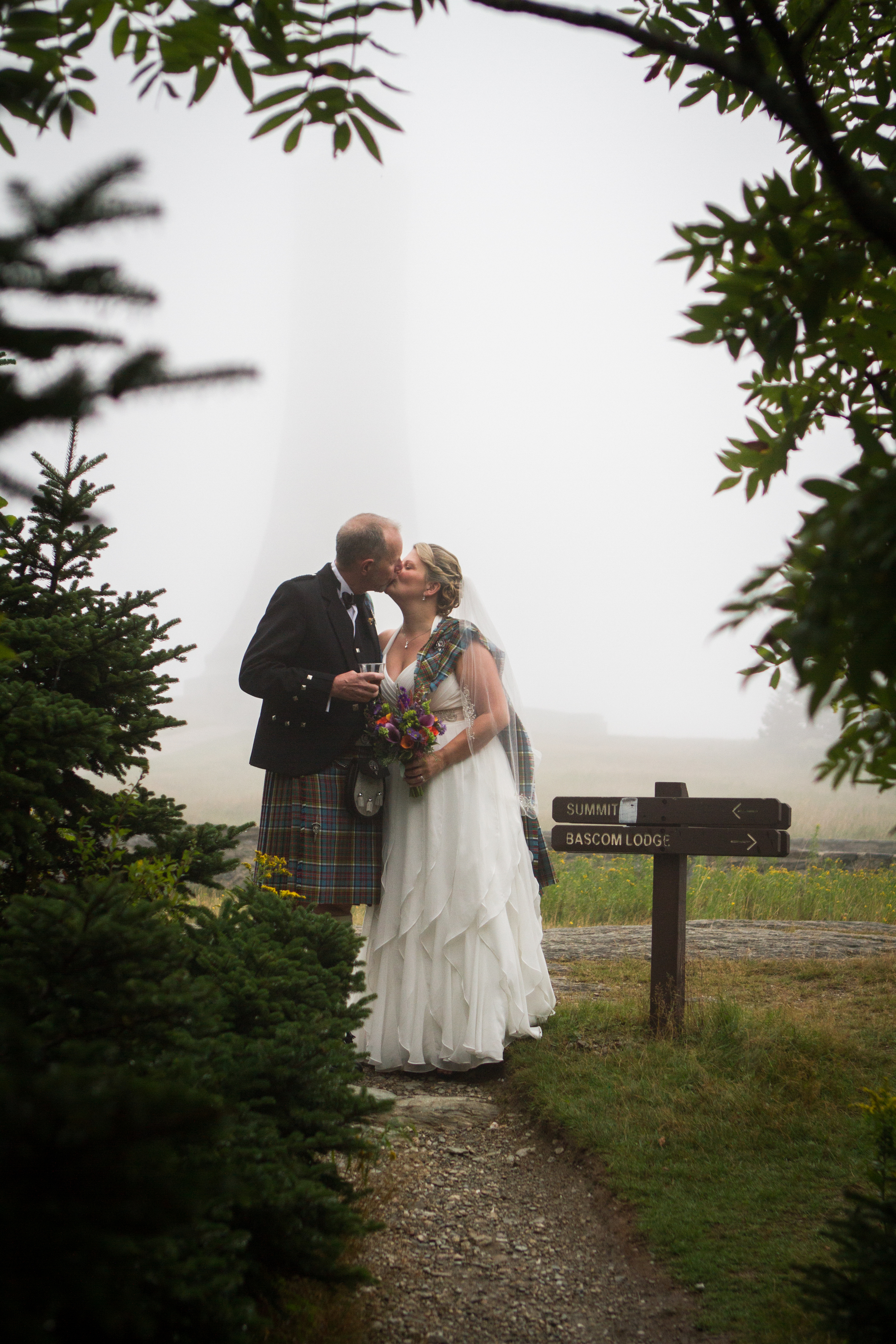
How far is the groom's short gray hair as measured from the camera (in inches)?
175

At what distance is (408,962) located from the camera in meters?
4.29

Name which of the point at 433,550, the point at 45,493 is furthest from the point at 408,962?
the point at 45,493

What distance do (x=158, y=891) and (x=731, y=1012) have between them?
285 cm

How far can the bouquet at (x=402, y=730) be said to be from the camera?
417 centimetres

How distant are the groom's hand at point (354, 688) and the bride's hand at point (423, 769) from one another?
388 millimetres

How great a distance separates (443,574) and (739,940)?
3.94 meters

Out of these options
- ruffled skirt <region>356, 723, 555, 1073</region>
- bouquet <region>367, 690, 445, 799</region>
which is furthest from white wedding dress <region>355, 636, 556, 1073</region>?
bouquet <region>367, 690, 445, 799</region>

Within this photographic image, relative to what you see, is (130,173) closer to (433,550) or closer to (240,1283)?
(240,1283)

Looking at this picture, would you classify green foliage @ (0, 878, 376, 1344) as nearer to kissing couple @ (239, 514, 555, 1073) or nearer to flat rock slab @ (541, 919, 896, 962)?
kissing couple @ (239, 514, 555, 1073)

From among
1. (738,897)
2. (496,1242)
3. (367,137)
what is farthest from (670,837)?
(738,897)

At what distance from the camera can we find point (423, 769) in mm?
4289

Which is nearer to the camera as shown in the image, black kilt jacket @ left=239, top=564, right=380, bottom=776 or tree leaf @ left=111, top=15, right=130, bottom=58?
tree leaf @ left=111, top=15, right=130, bottom=58

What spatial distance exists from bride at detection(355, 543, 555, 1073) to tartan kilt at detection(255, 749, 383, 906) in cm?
15

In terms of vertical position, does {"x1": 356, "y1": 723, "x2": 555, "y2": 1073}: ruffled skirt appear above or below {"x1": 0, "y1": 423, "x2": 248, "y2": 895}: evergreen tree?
below
